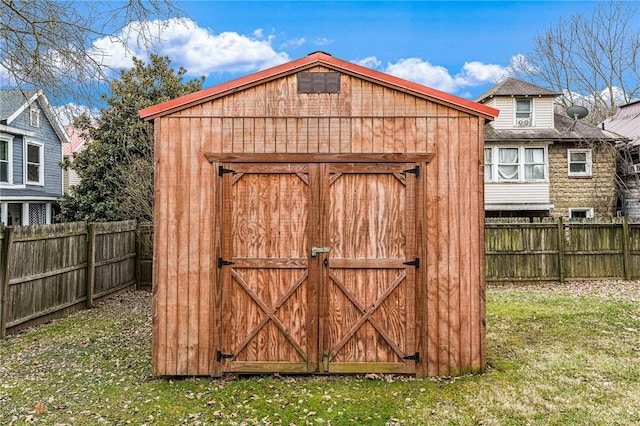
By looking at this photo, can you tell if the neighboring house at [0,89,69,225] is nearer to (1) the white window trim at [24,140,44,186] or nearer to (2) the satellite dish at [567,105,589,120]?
(1) the white window trim at [24,140,44,186]

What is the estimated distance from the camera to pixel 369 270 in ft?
16.8

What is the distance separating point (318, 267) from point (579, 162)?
15.7m

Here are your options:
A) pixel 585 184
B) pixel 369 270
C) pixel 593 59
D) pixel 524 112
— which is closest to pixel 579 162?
pixel 585 184

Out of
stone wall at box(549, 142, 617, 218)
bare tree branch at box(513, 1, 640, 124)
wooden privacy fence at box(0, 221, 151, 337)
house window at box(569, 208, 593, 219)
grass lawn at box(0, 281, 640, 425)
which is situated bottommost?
grass lawn at box(0, 281, 640, 425)

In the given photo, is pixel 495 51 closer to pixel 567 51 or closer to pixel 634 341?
pixel 567 51

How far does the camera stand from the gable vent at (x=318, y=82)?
5.14m

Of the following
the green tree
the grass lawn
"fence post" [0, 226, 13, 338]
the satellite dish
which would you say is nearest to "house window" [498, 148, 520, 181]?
the satellite dish

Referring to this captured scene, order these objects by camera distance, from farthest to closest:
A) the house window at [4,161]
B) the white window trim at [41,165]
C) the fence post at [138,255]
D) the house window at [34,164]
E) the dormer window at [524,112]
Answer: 1. the house window at [34,164]
2. the white window trim at [41,165]
3. the dormer window at [524,112]
4. the house window at [4,161]
5. the fence post at [138,255]

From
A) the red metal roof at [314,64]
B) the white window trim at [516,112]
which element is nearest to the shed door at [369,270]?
the red metal roof at [314,64]

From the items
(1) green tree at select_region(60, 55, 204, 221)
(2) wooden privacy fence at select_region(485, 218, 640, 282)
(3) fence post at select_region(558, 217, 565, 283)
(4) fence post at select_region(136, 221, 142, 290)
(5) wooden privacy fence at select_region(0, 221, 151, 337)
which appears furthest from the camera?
(1) green tree at select_region(60, 55, 204, 221)

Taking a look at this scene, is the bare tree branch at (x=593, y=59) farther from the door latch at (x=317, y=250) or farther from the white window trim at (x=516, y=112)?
the door latch at (x=317, y=250)

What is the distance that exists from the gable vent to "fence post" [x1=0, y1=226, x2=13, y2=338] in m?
5.05

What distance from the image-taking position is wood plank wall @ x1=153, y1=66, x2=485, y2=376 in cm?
509

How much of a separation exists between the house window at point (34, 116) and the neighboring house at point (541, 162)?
17.1 m
